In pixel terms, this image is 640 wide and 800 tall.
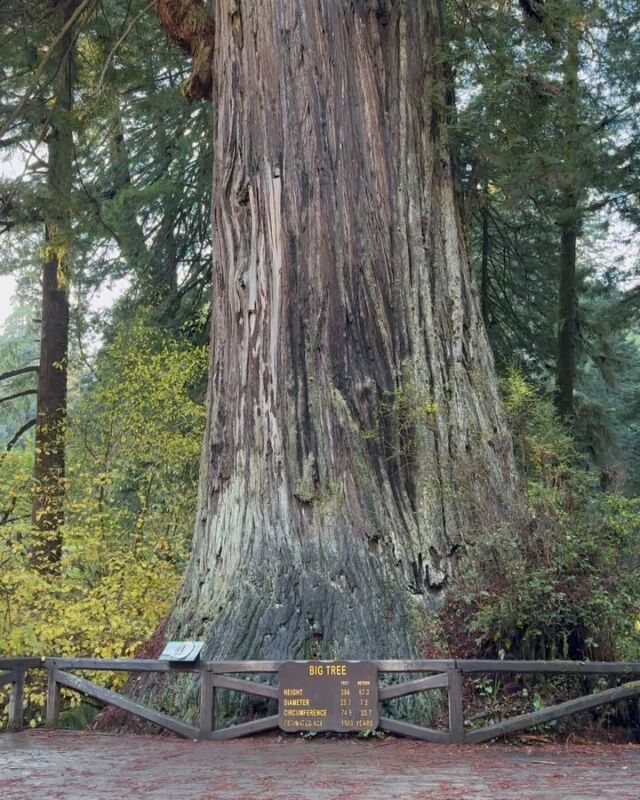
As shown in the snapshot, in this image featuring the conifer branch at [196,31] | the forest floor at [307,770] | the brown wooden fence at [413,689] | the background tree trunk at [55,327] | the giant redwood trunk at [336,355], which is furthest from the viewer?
the background tree trunk at [55,327]

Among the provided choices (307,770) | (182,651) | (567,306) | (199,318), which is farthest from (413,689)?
(567,306)

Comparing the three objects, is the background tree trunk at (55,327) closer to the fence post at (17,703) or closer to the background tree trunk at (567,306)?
the fence post at (17,703)

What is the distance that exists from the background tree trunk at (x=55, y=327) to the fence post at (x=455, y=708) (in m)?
5.52

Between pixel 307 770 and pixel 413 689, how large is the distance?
1.21 meters

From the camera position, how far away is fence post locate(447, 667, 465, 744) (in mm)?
5398

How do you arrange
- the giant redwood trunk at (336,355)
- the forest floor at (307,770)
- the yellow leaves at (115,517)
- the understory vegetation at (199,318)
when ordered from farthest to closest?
the yellow leaves at (115,517) < the giant redwood trunk at (336,355) < the understory vegetation at (199,318) < the forest floor at (307,770)

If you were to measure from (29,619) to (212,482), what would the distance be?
9.94ft

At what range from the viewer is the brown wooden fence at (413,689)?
5.39m

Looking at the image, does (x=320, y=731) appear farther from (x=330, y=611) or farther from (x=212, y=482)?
(x=212, y=482)

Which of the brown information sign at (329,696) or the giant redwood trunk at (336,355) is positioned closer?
the brown information sign at (329,696)

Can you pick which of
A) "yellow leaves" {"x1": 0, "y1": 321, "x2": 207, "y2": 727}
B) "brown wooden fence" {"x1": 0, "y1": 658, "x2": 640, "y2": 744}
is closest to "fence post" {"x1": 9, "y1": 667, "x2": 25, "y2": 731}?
"brown wooden fence" {"x1": 0, "y1": 658, "x2": 640, "y2": 744}

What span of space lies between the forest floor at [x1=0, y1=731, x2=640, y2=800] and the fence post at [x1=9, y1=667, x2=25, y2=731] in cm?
61

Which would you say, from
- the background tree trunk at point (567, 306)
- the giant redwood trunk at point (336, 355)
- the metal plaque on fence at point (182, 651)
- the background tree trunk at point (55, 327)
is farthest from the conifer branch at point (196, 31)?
the background tree trunk at point (567, 306)

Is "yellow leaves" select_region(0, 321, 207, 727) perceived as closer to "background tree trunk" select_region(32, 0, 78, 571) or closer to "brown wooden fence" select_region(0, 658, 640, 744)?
"background tree trunk" select_region(32, 0, 78, 571)
